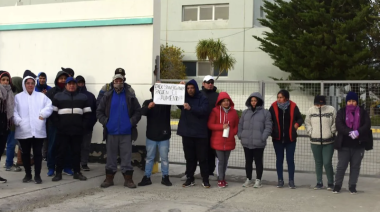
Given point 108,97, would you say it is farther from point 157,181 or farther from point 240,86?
point 240,86

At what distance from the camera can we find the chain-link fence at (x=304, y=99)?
8.73 meters

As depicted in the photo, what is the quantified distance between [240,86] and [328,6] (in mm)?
16418

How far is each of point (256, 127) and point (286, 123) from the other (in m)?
0.55

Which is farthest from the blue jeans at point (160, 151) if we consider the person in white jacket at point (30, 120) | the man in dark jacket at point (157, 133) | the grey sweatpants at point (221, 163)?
the person in white jacket at point (30, 120)

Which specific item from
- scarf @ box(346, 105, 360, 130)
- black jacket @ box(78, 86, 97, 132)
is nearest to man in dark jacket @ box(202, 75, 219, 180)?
black jacket @ box(78, 86, 97, 132)

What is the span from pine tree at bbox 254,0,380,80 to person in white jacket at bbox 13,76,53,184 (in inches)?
700

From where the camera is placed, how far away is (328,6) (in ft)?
78.6

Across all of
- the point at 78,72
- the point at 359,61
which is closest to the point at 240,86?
the point at 78,72

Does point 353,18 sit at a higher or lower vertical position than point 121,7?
higher

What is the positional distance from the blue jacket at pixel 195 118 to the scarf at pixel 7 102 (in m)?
2.86

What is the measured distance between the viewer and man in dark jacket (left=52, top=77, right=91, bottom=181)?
779 cm

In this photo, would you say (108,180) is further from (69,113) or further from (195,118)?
(195,118)

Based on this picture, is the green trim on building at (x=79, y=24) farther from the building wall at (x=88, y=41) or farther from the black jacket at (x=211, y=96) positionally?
the black jacket at (x=211, y=96)

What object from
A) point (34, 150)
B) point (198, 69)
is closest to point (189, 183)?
point (34, 150)
